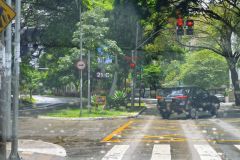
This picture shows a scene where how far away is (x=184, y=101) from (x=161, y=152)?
41.5ft

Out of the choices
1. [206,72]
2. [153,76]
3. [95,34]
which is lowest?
[153,76]

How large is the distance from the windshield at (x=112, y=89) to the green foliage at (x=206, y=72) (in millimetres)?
9954

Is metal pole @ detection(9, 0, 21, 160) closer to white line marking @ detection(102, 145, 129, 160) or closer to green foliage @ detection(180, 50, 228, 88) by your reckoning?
white line marking @ detection(102, 145, 129, 160)

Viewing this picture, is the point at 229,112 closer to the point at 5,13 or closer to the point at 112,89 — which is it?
the point at 112,89

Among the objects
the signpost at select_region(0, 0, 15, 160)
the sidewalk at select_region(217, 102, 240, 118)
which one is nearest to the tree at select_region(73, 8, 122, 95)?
the sidewalk at select_region(217, 102, 240, 118)

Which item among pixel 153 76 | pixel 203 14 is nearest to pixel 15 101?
pixel 203 14

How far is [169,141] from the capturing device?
13.8 meters

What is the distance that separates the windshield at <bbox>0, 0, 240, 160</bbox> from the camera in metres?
10.8

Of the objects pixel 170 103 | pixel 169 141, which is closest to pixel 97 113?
pixel 170 103

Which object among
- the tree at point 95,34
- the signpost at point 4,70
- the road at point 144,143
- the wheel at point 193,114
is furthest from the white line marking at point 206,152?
the tree at point 95,34

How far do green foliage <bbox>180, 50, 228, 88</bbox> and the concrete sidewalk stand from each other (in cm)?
5774

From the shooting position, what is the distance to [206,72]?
7031cm

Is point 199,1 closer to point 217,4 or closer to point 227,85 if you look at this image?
point 217,4

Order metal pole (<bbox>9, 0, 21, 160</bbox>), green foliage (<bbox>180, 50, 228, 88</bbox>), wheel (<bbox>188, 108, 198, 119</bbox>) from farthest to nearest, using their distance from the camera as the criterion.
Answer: green foliage (<bbox>180, 50, 228, 88</bbox>)
wheel (<bbox>188, 108, 198, 119</bbox>)
metal pole (<bbox>9, 0, 21, 160</bbox>)
